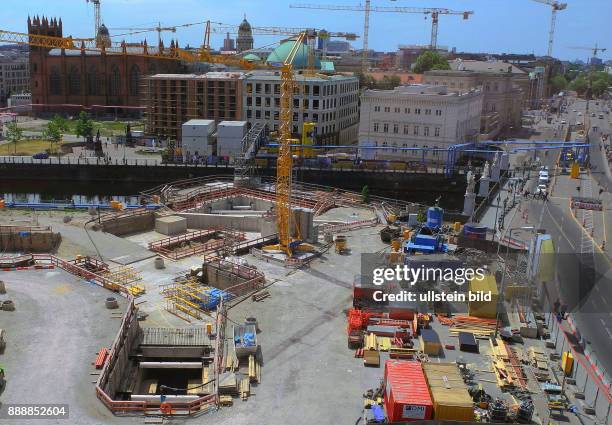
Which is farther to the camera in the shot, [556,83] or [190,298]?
[556,83]

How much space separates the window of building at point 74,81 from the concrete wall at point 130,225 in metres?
77.5

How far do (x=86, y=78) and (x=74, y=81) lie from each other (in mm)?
2974

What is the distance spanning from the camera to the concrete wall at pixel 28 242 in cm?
3572

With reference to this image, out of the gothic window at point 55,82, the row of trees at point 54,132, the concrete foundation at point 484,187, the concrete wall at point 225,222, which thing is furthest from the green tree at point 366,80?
the concrete wall at point 225,222

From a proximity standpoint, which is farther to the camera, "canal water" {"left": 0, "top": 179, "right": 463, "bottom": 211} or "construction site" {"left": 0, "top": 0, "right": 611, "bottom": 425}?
"canal water" {"left": 0, "top": 179, "right": 463, "bottom": 211}

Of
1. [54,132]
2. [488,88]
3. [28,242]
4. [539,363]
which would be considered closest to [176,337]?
[539,363]

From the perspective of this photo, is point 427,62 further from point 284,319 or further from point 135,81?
point 284,319

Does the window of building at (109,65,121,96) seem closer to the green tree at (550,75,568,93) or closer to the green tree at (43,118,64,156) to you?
the green tree at (43,118,64,156)

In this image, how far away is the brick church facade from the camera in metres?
109

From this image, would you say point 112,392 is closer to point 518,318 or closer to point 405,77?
point 518,318

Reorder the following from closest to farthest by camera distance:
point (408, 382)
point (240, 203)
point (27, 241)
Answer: point (408, 382) → point (27, 241) → point (240, 203)

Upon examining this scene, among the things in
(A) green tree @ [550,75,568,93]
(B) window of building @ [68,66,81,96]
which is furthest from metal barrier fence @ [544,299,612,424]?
(A) green tree @ [550,75,568,93]

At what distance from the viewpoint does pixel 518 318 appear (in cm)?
2792

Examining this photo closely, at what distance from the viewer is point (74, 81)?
11150 centimetres
